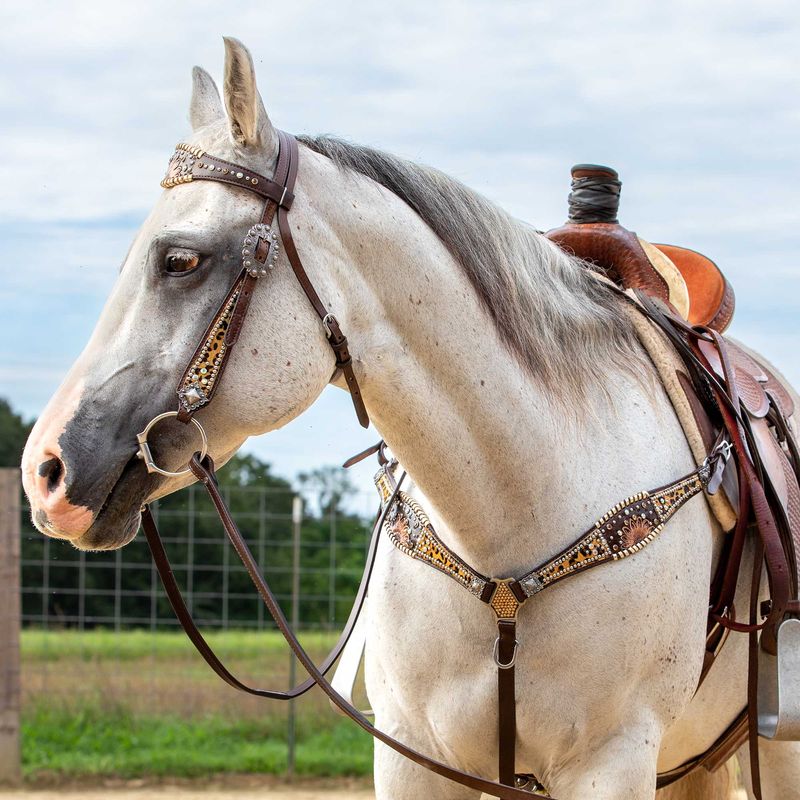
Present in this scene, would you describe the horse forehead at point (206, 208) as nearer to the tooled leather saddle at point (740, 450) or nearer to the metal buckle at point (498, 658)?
the metal buckle at point (498, 658)

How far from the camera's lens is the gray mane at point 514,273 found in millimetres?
2123

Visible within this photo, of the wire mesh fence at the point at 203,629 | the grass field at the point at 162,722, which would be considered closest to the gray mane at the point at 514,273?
the wire mesh fence at the point at 203,629

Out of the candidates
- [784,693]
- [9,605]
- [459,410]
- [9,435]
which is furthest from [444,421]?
[9,435]

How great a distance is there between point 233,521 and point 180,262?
553 millimetres

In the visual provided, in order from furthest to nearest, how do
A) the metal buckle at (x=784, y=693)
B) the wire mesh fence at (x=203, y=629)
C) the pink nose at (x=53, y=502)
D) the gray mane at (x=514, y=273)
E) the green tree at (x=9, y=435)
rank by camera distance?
1. the green tree at (x=9, y=435)
2. the wire mesh fence at (x=203, y=629)
3. the metal buckle at (x=784, y=693)
4. the gray mane at (x=514, y=273)
5. the pink nose at (x=53, y=502)

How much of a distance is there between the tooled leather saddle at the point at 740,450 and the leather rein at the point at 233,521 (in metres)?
0.11

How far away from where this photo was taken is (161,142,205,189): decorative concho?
1949 mm

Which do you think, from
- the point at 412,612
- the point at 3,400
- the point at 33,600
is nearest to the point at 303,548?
the point at 33,600

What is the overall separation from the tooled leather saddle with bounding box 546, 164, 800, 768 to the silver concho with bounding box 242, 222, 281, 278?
1065mm

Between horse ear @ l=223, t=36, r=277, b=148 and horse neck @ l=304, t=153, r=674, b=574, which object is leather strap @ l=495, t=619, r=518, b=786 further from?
horse ear @ l=223, t=36, r=277, b=148

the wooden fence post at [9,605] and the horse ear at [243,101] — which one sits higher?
the horse ear at [243,101]

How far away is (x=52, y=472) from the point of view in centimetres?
181

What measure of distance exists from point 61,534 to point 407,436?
0.65m

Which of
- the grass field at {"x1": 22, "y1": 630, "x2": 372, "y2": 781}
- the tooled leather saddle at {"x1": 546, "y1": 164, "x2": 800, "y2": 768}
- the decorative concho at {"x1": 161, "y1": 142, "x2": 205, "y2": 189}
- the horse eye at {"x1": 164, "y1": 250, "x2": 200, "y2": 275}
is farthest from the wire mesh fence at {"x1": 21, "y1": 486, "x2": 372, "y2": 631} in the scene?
the horse eye at {"x1": 164, "y1": 250, "x2": 200, "y2": 275}
